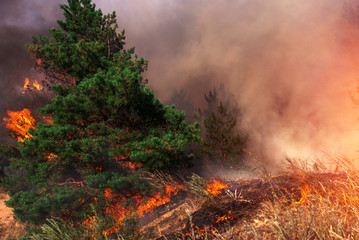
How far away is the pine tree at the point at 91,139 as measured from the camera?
616 centimetres

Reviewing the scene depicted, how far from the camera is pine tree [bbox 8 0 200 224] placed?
20.2 ft

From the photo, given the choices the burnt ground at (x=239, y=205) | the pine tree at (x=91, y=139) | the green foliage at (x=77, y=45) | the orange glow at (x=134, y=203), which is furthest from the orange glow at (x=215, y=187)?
the green foliage at (x=77, y=45)

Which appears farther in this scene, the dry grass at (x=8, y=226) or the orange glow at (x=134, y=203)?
the dry grass at (x=8, y=226)

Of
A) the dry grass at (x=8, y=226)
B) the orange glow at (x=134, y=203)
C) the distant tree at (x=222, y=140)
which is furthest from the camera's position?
the distant tree at (x=222, y=140)

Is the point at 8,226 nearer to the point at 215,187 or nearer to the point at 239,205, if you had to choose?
the point at 215,187

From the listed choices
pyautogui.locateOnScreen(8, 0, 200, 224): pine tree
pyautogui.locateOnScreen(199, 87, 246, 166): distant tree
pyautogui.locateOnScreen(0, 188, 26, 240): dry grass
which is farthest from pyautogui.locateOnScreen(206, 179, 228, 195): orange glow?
pyautogui.locateOnScreen(0, 188, 26, 240): dry grass

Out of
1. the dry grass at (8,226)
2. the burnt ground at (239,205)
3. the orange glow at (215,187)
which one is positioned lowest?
the dry grass at (8,226)

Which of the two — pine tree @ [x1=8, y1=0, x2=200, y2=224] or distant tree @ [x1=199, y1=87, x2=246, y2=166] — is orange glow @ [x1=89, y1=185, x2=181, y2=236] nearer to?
pine tree @ [x1=8, y1=0, x2=200, y2=224]

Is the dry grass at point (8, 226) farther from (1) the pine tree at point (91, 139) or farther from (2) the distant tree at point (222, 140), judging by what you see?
(2) the distant tree at point (222, 140)

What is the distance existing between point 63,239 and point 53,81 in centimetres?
1081

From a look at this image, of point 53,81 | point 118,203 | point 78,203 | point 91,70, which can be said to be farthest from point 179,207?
point 53,81

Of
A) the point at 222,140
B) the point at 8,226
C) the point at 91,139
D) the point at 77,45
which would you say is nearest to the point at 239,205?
the point at 91,139

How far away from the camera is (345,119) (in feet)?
51.1

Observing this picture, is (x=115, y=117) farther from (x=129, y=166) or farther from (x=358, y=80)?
(x=358, y=80)
